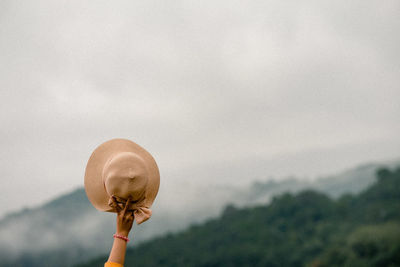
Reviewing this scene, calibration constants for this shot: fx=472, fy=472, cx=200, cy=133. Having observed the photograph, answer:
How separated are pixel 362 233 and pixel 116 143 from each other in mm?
51690

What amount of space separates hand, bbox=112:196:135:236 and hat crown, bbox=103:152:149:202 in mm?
44

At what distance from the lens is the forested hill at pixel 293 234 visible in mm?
48844

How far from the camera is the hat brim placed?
2094mm

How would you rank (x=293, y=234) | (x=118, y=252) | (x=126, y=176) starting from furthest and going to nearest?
(x=293, y=234)
(x=118, y=252)
(x=126, y=176)

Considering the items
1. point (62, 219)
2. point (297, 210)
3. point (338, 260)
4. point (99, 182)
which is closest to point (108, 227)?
point (62, 219)

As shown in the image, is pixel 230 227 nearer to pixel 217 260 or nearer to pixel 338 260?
pixel 217 260

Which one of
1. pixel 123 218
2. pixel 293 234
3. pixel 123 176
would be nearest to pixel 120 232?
pixel 123 218

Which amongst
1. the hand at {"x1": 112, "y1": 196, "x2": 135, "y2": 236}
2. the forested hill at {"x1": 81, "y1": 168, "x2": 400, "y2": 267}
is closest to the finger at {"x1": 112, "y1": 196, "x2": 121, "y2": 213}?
the hand at {"x1": 112, "y1": 196, "x2": 135, "y2": 236}

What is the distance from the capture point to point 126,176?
1.96 metres

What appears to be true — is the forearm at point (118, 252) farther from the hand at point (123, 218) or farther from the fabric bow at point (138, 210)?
the fabric bow at point (138, 210)

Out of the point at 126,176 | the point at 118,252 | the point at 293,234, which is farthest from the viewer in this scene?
the point at 293,234

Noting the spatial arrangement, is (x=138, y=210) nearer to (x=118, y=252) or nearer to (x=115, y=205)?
(x=115, y=205)

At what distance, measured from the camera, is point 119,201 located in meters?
2.02

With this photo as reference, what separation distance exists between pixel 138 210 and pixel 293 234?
193 feet
